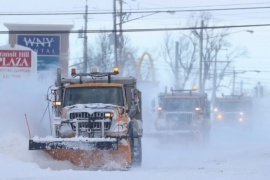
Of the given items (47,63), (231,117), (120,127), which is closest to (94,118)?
(120,127)

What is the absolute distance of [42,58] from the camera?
120 feet

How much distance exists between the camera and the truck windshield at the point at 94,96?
18.7 m

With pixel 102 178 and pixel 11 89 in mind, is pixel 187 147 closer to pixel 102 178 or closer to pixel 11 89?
pixel 11 89

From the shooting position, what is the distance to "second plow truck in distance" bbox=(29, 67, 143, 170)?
670 inches

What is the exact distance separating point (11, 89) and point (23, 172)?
31.1 ft

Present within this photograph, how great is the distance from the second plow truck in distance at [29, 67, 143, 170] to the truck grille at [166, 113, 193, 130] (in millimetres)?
10491

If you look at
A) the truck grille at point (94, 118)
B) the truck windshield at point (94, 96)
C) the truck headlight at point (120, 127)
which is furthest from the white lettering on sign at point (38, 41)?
the truck headlight at point (120, 127)

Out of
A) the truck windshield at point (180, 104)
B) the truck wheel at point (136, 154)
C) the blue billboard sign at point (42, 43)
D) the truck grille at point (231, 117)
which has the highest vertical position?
the blue billboard sign at point (42, 43)

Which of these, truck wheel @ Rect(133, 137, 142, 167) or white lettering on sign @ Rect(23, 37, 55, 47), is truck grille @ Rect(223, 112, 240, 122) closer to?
white lettering on sign @ Rect(23, 37, 55, 47)

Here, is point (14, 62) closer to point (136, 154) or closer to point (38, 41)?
point (38, 41)

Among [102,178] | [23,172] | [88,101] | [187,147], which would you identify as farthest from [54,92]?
[187,147]

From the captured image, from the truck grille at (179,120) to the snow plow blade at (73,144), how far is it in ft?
45.3

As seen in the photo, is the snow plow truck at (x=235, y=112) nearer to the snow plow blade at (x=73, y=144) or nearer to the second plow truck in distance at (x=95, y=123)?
the second plow truck in distance at (x=95, y=123)

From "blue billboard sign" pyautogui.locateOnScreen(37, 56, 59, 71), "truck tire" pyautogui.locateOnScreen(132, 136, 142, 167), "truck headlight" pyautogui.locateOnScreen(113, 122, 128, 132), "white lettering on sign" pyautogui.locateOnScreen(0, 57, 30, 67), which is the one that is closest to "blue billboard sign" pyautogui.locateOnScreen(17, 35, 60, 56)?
"blue billboard sign" pyautogui.locateOnScreen(37, 56, 59, 71)
